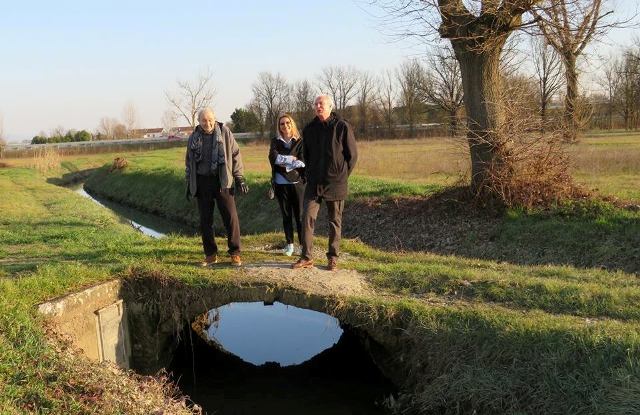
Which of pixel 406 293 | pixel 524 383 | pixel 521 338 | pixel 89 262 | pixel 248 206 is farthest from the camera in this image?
pixel 248 206

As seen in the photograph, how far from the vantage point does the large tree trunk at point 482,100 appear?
12.2 meters

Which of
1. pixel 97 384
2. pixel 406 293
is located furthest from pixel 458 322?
pixel 97 384

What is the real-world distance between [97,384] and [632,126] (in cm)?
5621

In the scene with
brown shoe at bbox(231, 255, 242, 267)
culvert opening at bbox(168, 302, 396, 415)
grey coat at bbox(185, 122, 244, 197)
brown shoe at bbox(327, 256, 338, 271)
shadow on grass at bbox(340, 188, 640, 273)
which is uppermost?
grey coat at bbox(185, 122, 244, 197)

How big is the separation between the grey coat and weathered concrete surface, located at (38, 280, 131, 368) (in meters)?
1.66

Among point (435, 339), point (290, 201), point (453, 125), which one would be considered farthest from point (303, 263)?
point (453, 125)

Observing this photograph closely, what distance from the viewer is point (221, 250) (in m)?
8.89

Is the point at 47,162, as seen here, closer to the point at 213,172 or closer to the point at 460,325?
the point at 213,172

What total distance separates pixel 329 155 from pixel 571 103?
9754 mm

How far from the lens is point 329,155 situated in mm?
7008

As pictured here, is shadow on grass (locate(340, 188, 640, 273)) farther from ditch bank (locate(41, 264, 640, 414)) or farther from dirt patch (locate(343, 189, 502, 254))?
ditch bank (locate(41, 264, 640, 414))

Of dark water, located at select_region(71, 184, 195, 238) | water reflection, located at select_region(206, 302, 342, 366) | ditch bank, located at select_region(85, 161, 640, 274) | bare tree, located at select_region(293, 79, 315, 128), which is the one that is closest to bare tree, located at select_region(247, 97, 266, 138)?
bare tree, located at select_region(293, 79, 315, 128)

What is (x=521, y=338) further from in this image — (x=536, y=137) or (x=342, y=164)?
(x=536, y=137)

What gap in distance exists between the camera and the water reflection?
8262mm
